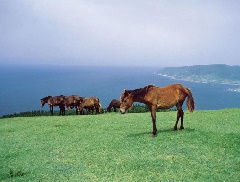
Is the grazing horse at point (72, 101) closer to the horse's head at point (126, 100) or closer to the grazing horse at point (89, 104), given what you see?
Result: the grazing horse at point (89, 104)

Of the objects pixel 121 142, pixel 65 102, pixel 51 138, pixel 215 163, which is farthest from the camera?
pixel 65 102

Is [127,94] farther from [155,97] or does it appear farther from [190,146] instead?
[190,146]

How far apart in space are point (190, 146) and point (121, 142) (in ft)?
11.0

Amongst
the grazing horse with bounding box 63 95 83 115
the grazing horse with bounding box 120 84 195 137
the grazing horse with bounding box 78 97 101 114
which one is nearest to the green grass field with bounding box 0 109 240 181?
the grazing horse with bounding box 120 84 195 137

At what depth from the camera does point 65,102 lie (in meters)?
35.9

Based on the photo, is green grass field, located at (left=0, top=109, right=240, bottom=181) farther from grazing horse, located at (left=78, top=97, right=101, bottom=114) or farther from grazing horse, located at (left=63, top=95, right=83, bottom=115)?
grazing horse, located at (left=63, top=95, right=83, bottom=115)

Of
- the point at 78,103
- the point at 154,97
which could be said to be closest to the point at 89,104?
the point at 78,103

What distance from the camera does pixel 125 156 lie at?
38.0 feet

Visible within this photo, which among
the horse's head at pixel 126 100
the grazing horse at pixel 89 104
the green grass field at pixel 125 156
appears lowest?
the grazing horse at pixel 89 104

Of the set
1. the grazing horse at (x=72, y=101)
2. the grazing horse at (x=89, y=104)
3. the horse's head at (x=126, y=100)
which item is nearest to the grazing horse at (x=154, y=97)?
the horse's head at (x=126, y=100)

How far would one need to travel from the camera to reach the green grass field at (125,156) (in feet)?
31.9

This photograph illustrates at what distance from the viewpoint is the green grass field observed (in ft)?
31.9

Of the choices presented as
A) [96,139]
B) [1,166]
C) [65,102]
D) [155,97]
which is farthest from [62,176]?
[65,102]

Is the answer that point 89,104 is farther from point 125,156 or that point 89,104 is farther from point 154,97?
point 125,156
